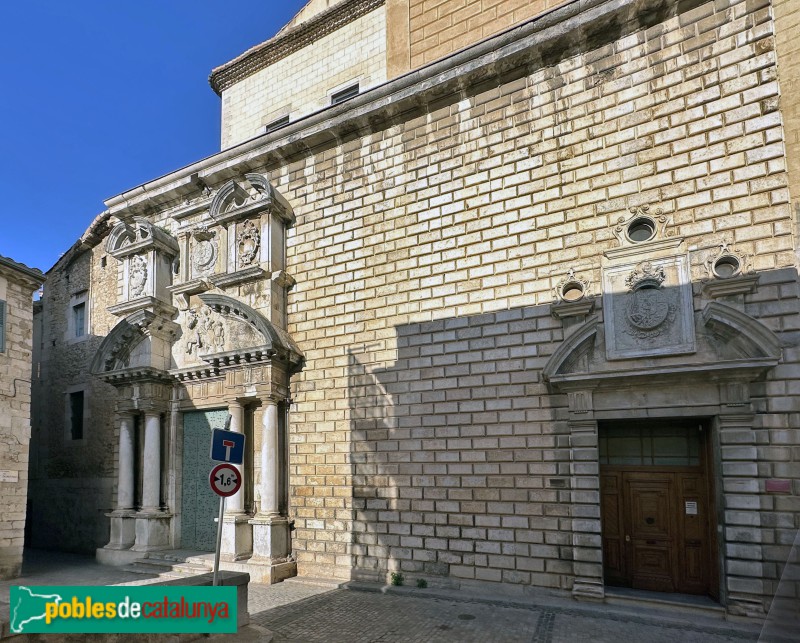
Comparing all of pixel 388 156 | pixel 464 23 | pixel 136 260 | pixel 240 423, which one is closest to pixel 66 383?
pixel 136 260

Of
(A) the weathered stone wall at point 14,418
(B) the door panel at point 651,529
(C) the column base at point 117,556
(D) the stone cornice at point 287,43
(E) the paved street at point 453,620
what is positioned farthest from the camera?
(D) the stone cornice at point 287,43

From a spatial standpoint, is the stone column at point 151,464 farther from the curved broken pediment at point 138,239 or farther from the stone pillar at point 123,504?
the curved broken pediment at point 138,239

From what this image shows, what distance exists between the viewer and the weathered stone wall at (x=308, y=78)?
12.4m

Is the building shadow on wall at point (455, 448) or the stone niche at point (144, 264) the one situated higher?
the stone niche at point (144, 264)

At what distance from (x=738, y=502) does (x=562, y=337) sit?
2.83 meters

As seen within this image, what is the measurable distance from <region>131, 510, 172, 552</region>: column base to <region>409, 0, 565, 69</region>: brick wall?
33.9 feet

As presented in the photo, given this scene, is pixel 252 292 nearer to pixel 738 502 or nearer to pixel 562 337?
pixel 562 337

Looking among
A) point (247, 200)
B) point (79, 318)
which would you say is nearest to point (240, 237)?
point (247, 200)

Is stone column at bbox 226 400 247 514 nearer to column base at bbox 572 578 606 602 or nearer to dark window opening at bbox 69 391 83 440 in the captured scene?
column base at bbox 572 578 606 602

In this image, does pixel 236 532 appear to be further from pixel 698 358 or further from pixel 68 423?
pixel 698 358

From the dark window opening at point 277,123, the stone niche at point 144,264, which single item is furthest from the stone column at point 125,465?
the dark window opening at point 277,123

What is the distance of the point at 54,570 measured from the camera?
10836 mm
